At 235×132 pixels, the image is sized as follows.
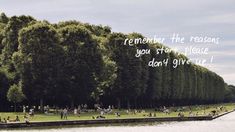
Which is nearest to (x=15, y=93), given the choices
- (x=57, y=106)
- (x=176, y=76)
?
(x=57, y=106)

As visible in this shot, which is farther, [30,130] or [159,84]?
[159,84]

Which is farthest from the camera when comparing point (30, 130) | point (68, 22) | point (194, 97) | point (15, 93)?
point (194, 97)

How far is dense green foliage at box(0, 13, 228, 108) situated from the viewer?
7956 centimetres

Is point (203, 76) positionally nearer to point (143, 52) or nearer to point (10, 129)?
point (143, 52)

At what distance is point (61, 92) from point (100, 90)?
41.6ft

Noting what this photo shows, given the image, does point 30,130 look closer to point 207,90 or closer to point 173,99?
point 173,99

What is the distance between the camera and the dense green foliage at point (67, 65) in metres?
79.6

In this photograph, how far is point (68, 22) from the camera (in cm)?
9631

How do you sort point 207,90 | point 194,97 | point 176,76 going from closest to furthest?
point 176,76 < point 194,97 < point 207,90

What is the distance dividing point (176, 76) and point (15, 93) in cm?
5573

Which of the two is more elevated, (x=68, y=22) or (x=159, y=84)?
(x=68, y=22)

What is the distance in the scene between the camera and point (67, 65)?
82125mm

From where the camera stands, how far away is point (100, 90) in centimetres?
9262

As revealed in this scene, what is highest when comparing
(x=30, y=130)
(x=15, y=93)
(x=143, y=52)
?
(x=143, y=52)
